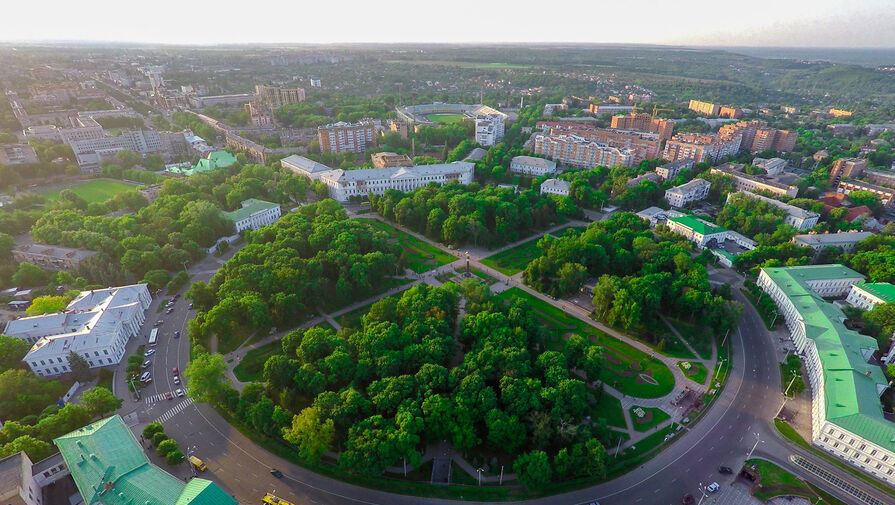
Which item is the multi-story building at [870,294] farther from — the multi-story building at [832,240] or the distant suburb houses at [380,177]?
the distant suburb houses at [380,177]

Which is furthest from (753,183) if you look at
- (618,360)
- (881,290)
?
(618,360)

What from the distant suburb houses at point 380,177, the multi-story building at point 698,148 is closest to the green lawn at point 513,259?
the distant suburb houses at point 380,177

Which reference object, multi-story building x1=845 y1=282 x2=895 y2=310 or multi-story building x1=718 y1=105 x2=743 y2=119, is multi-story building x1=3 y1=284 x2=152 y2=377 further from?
multi-story building x1=718 y1=105 x2=743 y2=119

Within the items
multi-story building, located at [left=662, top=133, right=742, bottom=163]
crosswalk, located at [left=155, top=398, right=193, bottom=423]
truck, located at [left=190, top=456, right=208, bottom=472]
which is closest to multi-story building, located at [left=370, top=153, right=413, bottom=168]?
crosswalk, located at [left=155, top=398, right=193, bottom=423]

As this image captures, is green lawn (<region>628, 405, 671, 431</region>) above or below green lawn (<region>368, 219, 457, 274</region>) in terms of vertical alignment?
below

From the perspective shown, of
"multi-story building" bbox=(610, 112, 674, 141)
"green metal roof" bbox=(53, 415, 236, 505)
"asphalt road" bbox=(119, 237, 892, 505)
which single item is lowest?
"asphalt road" bbox=(119, 237, 892, 505)

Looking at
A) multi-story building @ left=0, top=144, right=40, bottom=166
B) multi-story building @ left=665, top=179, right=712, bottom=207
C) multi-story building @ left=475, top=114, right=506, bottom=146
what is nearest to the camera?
Result: multi-story building @ left=665, top=179, right=712, bottom=207

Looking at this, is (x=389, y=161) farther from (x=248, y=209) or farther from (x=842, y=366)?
(x=842, y=366)
